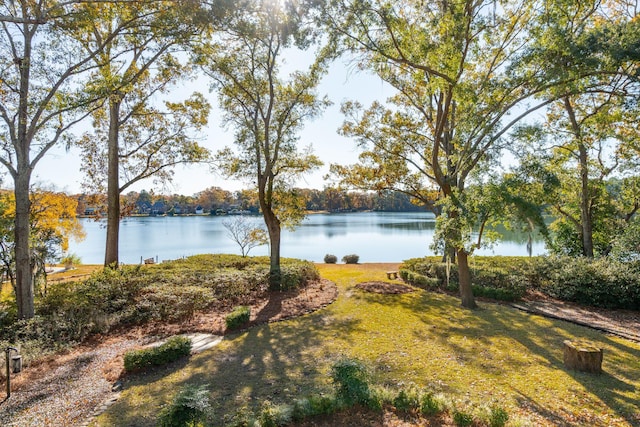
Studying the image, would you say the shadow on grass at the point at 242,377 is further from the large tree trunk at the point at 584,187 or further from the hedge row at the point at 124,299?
the large tree trunk at the point at 584,187

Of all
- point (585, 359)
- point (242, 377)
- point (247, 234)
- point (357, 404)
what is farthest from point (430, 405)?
point (247, 234)

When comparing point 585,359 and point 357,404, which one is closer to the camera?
point 357,404

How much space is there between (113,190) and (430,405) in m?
13.8

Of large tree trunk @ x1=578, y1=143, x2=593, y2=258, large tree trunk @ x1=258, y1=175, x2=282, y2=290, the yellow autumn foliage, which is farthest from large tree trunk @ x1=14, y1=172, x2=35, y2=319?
large tree trunk @ x1=578, y1=143, x2=593, y2=258

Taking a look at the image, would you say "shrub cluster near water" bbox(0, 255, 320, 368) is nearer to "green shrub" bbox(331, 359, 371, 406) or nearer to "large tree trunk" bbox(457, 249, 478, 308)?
"green shrub" bbox(331, 359, 371, 406)

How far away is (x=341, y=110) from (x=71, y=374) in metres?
14.4

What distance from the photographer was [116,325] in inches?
341

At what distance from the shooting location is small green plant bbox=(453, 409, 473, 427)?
13.0ft

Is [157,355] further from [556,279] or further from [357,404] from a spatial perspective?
[556,279]

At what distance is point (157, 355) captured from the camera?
20.8 feet

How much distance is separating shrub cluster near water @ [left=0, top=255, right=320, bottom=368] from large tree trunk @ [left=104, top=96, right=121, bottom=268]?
6.97ft

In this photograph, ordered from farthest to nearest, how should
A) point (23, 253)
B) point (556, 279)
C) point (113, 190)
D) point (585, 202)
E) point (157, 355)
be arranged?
point (585, 202) → point (113, 190) → point (556, 279) → point (23, 253) → point (157, 355)

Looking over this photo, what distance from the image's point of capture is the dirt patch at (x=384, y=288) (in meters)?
12.2

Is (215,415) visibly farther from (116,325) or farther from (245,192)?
(245,192)
